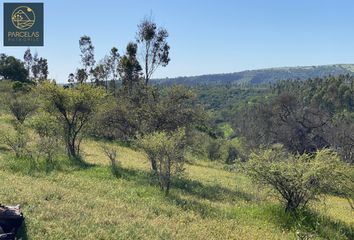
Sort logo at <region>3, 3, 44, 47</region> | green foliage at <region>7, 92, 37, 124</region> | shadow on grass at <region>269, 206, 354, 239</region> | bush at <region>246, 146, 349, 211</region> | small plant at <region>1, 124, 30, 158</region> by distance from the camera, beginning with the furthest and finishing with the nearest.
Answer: green foliage at <region>7, 92, 37, 124</region>, small plant at <region>1, 124, 30, 158</region>, logo at <region>3, 3, 44, 47</region>, bush at <region>246, 146, 349, 211</region>, shadow on grass at <region>269, 206, 354, 239</region>

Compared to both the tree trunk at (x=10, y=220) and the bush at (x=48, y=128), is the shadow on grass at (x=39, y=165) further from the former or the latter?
the tree trunk at (x=10, y=220)

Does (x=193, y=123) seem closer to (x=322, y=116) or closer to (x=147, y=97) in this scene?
(x=147, y=97)

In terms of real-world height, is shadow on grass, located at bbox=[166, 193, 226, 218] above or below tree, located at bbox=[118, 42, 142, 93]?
below

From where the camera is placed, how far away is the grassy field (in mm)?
11281

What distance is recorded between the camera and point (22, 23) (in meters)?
20.6

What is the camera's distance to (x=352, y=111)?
103125 mm

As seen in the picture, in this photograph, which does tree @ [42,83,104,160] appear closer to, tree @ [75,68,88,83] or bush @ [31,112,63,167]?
bush @ [31,112,63,167]

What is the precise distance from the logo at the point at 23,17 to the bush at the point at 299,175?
42.3 ft

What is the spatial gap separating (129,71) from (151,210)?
133 feet

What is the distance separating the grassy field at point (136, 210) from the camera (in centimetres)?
1128

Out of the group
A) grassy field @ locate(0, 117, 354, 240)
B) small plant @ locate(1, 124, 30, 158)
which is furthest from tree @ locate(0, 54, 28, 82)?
grassy field @ locate(0, 117, 354, 240)

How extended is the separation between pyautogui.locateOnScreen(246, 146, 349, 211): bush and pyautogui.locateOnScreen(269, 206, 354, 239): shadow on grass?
0.40 metres

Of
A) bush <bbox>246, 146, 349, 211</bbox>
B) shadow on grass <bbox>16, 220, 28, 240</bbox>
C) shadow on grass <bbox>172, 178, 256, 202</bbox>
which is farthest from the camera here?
shadow on grass <bbox>172, 178, 256, 202</bbox>

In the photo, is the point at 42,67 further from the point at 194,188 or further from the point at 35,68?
the point at 194,188
